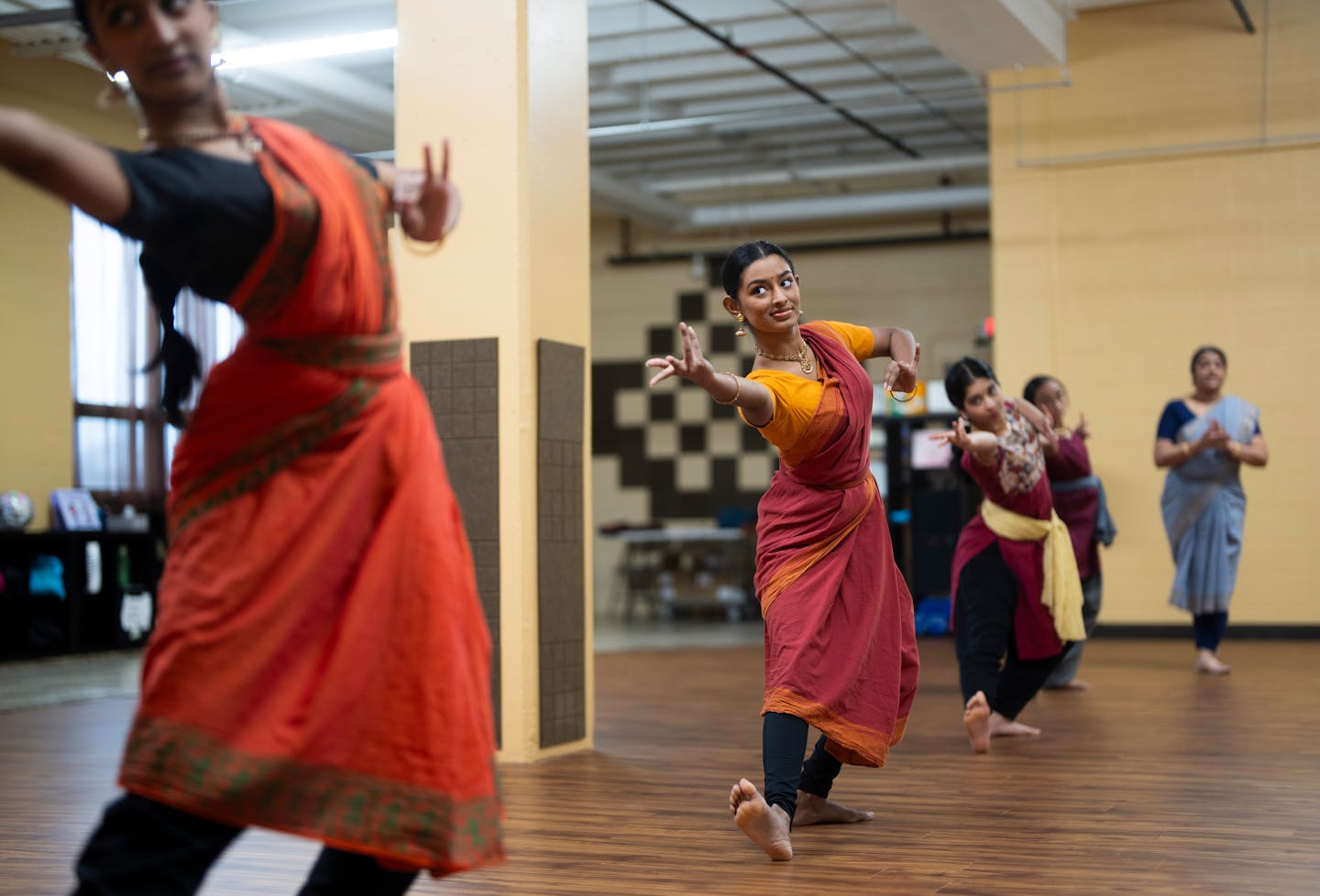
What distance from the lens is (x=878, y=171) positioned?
39.1 ft

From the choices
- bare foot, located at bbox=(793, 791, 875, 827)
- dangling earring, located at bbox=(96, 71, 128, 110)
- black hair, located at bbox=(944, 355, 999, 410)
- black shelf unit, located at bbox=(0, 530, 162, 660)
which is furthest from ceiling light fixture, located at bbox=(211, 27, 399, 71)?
dangling earring, located at bbox=(96, 71, 128, 110)

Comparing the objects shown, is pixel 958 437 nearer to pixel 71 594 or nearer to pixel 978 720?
pixel 978 720

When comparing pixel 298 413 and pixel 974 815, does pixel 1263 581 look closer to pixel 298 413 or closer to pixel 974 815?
pixel 974 815

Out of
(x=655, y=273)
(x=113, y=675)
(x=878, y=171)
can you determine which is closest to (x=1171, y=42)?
(x=878, y=171)

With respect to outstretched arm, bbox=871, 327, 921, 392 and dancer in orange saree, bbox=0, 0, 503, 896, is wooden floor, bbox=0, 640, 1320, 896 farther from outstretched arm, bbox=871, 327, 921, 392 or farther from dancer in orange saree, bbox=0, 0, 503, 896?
dancer in orange saree, bbox=0, 0, 503, 896

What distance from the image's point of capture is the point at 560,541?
4906mm

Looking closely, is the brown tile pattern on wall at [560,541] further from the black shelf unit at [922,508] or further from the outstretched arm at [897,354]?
the black shelf unit at [922,508]

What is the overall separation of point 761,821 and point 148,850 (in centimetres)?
170

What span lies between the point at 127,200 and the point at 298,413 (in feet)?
0.99

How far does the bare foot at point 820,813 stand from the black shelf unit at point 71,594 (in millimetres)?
7142

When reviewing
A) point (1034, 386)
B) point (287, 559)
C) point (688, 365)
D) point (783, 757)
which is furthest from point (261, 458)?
point (1034, 386)

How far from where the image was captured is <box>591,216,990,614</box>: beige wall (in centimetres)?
1304

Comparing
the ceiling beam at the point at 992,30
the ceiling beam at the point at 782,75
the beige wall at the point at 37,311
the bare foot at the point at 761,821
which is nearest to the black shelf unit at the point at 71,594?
the beige wall at the point at 37,311

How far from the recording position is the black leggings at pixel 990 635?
482cm
